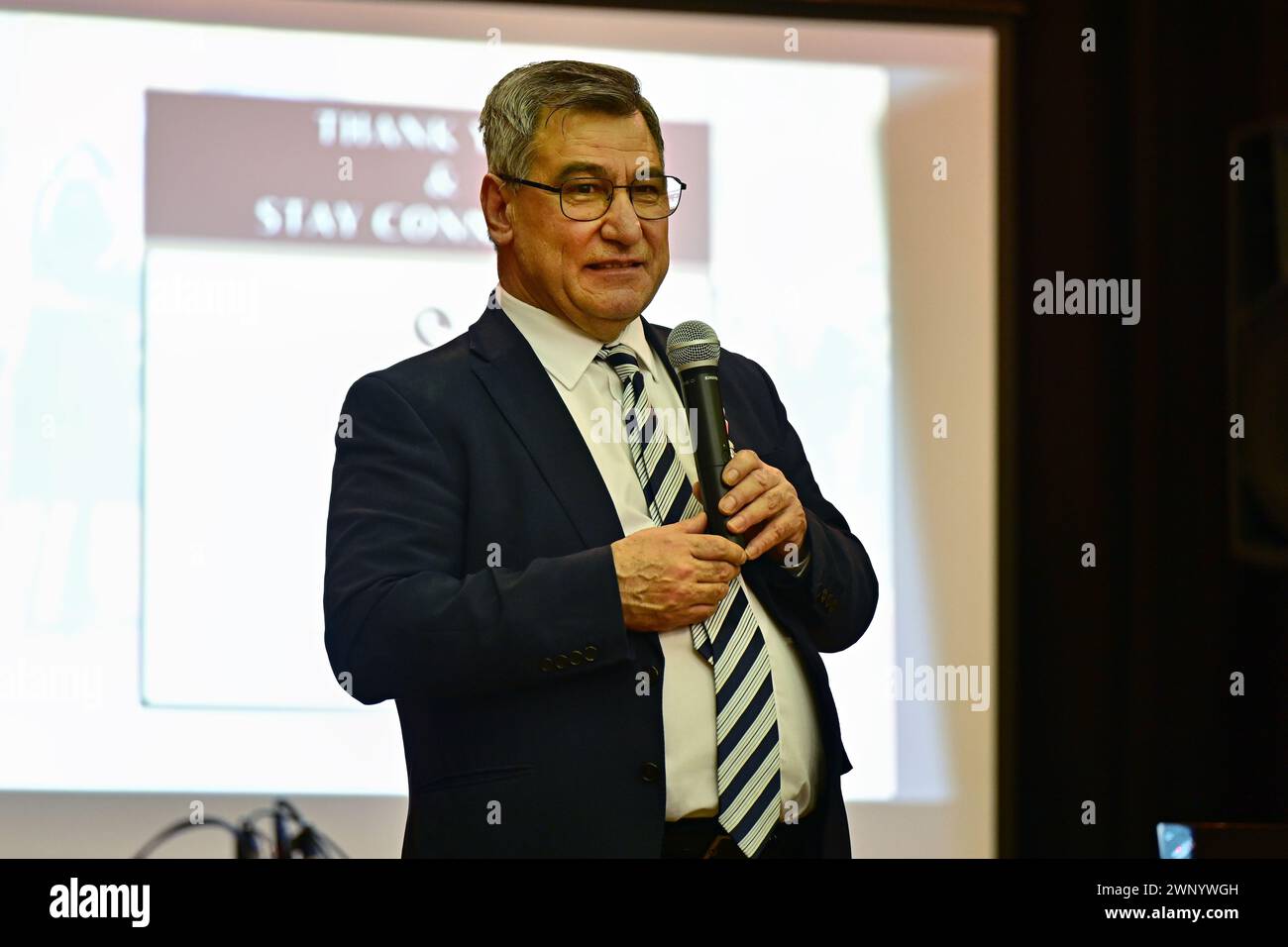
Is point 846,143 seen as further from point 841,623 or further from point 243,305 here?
point 841,623

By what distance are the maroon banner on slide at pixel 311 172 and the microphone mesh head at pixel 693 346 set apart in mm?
1260

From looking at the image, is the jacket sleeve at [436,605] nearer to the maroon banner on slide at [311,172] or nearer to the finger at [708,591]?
the finger at [708,591]

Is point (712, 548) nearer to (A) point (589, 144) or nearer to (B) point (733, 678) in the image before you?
(B) point (733, 678)

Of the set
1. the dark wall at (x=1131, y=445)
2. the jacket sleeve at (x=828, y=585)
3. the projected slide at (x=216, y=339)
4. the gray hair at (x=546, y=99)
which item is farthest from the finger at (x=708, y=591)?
the dark wall at (x=1131, y=445)

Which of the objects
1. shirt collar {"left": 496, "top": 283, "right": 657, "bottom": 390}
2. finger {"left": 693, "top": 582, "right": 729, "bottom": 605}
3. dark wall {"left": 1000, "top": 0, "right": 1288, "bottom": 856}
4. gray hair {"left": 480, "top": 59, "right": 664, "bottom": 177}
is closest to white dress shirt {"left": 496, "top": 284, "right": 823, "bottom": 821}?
shirt collar {"left": 496, "top": 283, "right": 657, "bottom": 390}

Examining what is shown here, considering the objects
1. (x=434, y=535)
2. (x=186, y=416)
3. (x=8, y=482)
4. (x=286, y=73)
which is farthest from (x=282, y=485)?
(x=434, y=535)

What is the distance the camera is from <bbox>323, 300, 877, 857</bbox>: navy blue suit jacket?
1.77 m

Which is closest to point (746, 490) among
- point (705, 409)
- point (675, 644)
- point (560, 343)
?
point (705, 409)

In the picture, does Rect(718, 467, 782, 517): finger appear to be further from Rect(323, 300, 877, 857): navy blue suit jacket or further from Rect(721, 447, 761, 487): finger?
Rect(323, 300, 877, 857): navy blue suit jacket

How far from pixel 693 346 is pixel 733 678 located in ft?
1.43

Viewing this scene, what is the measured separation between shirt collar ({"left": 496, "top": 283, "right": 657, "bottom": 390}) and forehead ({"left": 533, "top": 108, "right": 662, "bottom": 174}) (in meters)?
0.20

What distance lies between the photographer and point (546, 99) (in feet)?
6.45
